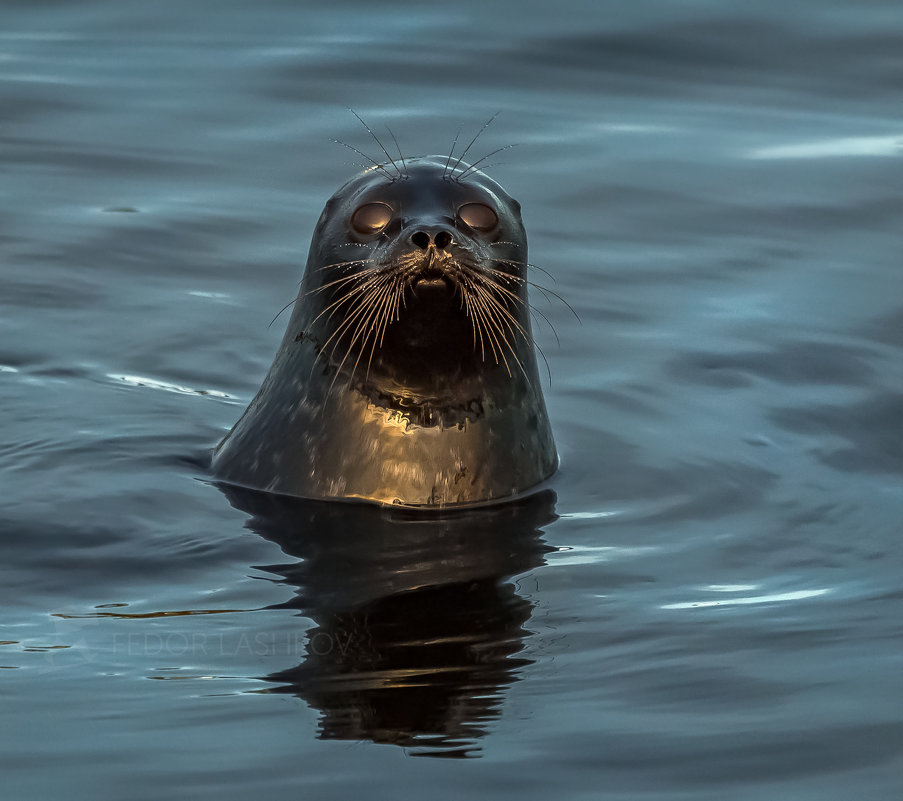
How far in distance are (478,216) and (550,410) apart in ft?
5.59

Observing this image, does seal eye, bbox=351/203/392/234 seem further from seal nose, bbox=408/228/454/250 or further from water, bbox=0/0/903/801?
water, bbox=0/0/903/801

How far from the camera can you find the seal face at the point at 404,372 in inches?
261

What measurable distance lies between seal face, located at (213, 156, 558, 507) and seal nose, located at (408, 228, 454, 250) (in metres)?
0.22

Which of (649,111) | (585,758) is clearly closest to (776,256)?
(649,111)

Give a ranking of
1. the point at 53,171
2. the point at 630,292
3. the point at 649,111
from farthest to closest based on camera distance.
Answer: the point at 649,111 → the point at 53,171 → the point at 630,292

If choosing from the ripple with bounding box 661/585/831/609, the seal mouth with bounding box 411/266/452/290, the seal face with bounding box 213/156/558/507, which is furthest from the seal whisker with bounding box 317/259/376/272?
the ripple with bounding box 661/585/831/609

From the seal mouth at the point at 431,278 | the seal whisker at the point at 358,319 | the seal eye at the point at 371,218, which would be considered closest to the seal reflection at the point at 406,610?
the seal whisker at the point at 358,319

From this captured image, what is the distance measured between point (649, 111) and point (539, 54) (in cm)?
137

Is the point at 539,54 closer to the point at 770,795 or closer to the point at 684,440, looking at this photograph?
the point at 684,440

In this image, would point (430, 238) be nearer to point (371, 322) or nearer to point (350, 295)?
point (350, 295)

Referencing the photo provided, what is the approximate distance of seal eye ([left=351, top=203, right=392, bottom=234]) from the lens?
6637 mm

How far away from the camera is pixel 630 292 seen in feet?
31.8

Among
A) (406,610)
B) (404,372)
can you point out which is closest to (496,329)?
(404,372)

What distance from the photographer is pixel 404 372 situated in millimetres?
6812
